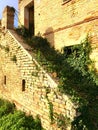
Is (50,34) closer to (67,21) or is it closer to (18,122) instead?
(67,21)

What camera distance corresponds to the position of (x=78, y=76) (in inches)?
298

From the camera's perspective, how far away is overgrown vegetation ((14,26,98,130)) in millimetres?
5699

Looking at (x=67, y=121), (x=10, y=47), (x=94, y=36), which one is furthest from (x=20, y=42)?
(x=67, y=121)

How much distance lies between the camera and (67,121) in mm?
5816

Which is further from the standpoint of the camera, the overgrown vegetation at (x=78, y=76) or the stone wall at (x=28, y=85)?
the stone wall at (x=28, y=85)

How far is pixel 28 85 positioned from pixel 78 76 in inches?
71.4

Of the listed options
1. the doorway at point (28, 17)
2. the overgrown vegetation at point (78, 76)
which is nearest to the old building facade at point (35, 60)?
the overgrown vegetation at point (78, 76)

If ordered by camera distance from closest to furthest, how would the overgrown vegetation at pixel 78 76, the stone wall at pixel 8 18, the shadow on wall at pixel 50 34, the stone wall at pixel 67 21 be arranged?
the overgrown vegetation at pixel 78 76
the stone wall at pixel 67 21
the shadow on wall at pixel 50 34
the stone wall at pixel 8 18

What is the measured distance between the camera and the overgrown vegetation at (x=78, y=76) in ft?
18.7

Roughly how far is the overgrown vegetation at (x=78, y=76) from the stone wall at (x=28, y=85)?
0.21 metres

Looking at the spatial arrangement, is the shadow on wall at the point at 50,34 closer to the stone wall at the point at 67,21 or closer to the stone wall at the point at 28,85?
the stone wall at the point at 67,21

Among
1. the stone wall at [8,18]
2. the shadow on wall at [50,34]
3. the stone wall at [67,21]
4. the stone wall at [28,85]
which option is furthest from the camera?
the stone wall at [8,18]

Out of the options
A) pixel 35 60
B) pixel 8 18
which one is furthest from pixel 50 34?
pixel 35 60

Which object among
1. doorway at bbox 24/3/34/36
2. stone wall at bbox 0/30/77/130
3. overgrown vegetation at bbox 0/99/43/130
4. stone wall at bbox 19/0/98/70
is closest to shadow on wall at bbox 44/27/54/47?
stone wall at bbox 19/0/98/70
